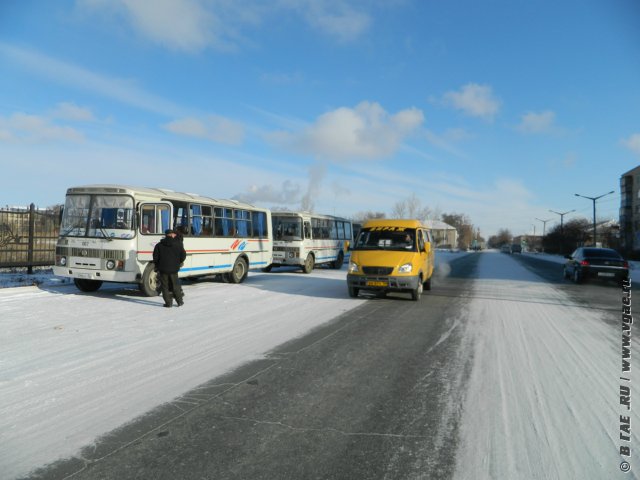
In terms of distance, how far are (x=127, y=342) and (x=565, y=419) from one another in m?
5.89

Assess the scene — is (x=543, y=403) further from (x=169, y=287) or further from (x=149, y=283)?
(x=149, y=283)

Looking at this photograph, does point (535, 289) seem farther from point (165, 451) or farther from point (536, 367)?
point (165, 451)

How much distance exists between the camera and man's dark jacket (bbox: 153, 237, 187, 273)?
987 cm

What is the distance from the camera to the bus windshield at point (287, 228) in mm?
20734

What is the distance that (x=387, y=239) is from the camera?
12.2m

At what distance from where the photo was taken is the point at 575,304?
39.0 feet

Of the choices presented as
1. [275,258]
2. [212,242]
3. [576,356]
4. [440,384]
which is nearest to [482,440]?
[440,384]

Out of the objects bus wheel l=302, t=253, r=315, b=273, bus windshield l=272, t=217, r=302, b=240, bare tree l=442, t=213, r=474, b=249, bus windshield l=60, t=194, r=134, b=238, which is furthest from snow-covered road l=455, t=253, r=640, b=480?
bare tree l=442, t=213, r=474, b=249

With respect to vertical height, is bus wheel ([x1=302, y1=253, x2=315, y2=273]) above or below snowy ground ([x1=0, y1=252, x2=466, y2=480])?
above

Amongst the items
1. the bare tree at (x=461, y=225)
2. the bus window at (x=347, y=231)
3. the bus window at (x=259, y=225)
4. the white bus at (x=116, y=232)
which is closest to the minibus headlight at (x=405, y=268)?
the white bus at (x=116, y=232)

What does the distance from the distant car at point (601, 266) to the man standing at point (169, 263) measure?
51.5 feet

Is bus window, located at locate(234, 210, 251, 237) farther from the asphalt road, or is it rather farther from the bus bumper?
the asphalt road

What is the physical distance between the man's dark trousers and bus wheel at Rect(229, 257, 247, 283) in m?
5.39

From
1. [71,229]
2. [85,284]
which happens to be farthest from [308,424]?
[85,284]
